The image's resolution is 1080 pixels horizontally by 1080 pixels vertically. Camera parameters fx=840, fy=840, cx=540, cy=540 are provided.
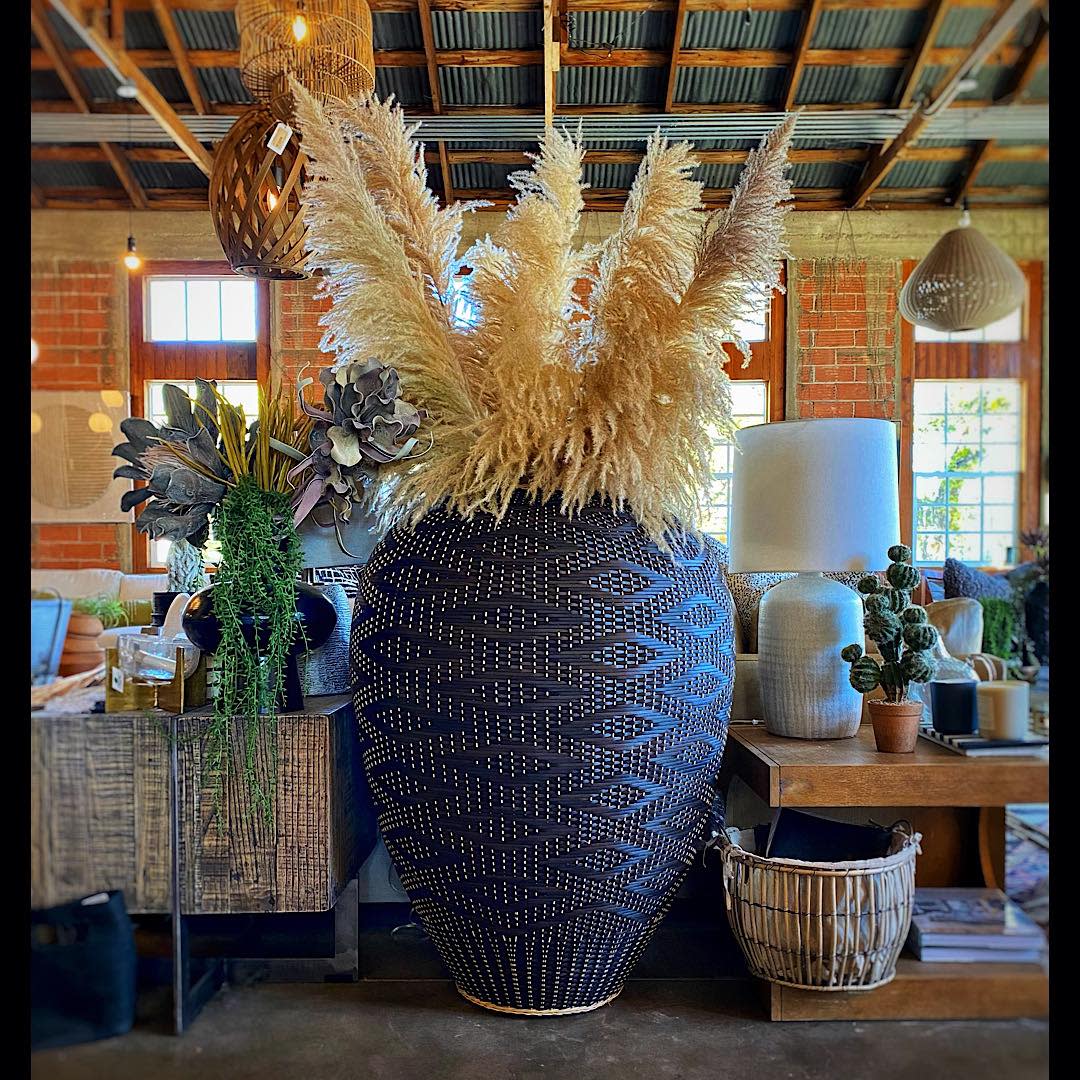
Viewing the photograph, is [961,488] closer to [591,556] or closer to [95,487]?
[591,556]

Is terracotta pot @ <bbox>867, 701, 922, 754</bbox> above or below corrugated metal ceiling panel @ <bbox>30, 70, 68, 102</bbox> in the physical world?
below

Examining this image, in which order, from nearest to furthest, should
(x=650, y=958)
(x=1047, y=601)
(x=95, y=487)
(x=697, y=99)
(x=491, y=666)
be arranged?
1. (x=1047, y=601)
2. (x=95, y=487)
3. (x=491, y=666)
4. (x=650, y=958)
5. (x=697, y=99)

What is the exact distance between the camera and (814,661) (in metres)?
1.18

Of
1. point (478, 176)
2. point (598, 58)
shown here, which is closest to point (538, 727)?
point (478, 176)

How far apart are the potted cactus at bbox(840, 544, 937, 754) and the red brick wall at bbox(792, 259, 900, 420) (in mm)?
222

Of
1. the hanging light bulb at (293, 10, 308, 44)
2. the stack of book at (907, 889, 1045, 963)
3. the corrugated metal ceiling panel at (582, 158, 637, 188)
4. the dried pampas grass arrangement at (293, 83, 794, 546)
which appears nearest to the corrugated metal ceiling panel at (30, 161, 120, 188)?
the dried pampas grass arrangement at (293, 83, 794, 546)

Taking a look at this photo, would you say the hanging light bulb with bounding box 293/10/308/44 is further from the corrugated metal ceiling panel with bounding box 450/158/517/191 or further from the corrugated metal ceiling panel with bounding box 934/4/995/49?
the corrugated metal ceiling panel with bounding box 934/4/995/49

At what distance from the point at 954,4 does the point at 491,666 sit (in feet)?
2.34

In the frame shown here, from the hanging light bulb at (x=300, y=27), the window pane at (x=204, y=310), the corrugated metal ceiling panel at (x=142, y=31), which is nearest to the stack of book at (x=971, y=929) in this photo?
the window pane at (x=204, y=310)

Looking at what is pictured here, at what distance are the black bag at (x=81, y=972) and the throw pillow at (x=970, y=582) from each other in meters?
0.85

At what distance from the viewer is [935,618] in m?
0.92

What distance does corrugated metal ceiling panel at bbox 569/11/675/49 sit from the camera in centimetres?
194

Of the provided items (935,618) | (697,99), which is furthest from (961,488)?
(697,99)

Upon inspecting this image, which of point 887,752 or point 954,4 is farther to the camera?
point 887,752
